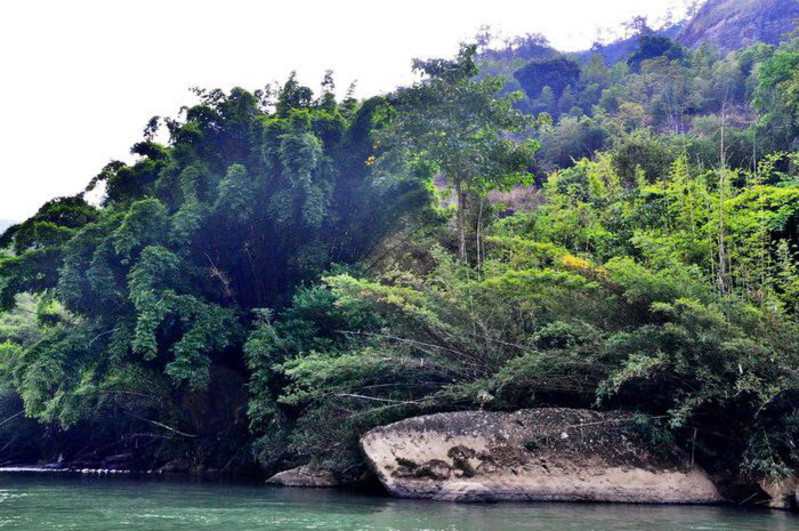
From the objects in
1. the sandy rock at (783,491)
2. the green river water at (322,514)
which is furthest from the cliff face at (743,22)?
the green river water at (322,514)

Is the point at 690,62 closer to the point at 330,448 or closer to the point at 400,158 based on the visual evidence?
the point at 400,158

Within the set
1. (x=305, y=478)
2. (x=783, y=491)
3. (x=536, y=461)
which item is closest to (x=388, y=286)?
(x=305, y=478)

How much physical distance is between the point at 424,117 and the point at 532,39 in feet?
196

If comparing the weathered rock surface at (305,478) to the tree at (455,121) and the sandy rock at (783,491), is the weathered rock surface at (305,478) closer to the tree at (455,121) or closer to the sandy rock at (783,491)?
the tree at (455,121)

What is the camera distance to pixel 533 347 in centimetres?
1148

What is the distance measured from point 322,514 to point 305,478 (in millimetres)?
4877

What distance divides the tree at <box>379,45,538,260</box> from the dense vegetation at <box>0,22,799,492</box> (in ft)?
0.17

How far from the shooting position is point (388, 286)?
14266 mm

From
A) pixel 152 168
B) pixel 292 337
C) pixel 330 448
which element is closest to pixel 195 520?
pixel 330 448

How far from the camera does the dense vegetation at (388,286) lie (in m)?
10.3

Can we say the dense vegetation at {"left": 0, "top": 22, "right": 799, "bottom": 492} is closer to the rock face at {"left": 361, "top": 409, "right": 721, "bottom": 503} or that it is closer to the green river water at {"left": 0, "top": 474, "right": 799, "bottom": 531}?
the rock face at {"left": 361, "top": 409, "right": 721, "bottom": 503}

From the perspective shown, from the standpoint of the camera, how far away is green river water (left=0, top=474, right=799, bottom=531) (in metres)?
7.51

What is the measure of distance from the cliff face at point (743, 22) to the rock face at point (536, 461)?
49.8 meters

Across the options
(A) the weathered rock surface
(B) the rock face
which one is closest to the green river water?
(B) the rock face
